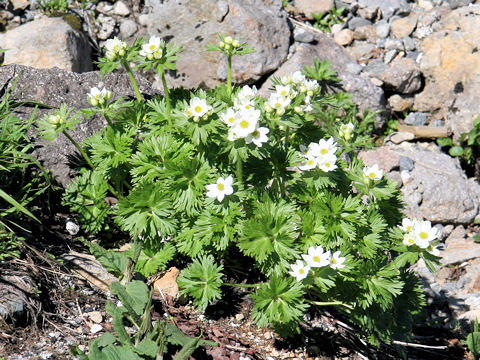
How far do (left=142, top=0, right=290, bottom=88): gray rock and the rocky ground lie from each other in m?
0.01

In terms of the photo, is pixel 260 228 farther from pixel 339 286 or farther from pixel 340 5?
pixel 340 5

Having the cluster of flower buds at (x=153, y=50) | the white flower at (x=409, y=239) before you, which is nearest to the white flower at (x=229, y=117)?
the cluster of flower buds at (x=153, y=50)

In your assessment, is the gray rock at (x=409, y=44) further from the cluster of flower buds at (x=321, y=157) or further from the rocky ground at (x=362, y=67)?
the cluster of flower buds at (x=321, y=157)

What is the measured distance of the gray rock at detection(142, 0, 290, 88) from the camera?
5.79 m

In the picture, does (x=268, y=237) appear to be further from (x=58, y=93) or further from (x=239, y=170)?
(x=58, y=93)

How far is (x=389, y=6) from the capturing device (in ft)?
22.9

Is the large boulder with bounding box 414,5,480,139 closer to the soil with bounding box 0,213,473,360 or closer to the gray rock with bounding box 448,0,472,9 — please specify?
the gray rock with bounding box 448,0,472,9

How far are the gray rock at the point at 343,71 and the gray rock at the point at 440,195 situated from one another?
842 millimetres

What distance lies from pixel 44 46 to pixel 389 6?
434cm

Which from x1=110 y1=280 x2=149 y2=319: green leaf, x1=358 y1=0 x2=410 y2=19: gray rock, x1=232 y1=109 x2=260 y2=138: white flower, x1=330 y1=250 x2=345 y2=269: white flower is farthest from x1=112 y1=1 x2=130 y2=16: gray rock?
x1=330 y1=250 x2=345 y2=269: white flower

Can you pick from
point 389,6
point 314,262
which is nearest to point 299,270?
point 314,262

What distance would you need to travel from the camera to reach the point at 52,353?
3.05m

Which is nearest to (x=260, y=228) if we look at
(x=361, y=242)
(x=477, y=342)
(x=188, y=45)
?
(x=361, y=242)

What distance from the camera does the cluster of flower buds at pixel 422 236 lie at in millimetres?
3256
